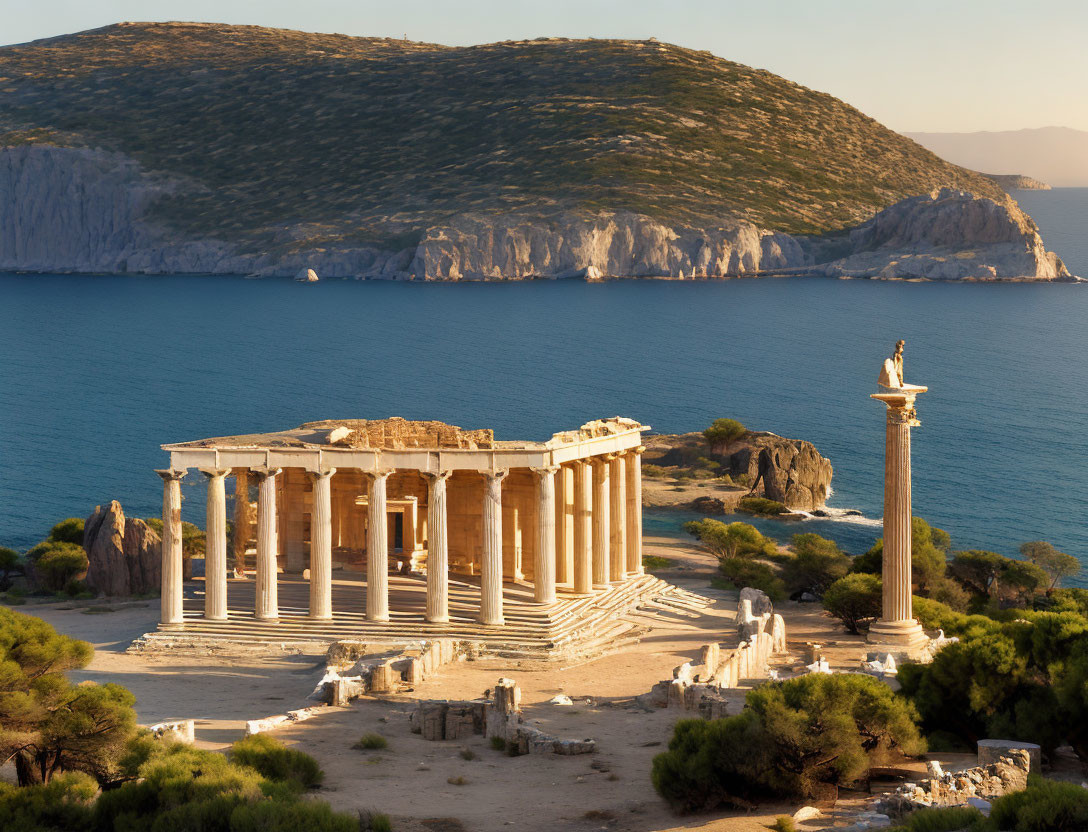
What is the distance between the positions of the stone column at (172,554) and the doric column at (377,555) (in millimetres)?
6102

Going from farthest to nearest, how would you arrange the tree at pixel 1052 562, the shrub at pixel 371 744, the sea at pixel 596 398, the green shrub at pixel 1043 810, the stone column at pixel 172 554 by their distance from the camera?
the sea at pixel 596 398, the tree at pixel 1052 562, the stone column at pixel 172 554, the shrub at pixel 371 744, the green shrub at pixel 1043 810

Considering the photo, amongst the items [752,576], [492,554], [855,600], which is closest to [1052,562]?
[752,576]

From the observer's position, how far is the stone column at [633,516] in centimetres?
5412

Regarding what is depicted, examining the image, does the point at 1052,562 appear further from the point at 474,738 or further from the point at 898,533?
the point at 474,738

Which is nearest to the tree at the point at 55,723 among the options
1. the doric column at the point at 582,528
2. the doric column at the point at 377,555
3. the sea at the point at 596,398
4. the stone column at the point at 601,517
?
the doric column at the point at 377,555

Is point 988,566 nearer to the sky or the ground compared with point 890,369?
nearer to the ground

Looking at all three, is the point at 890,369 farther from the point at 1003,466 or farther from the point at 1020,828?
the point at 1003,466

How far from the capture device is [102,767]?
30391 millimetres

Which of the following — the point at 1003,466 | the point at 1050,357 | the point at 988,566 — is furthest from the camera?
the point at 1050,357

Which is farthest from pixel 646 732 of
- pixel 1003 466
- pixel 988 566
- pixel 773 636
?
pixel 1003 466

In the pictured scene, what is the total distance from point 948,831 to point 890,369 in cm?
2025

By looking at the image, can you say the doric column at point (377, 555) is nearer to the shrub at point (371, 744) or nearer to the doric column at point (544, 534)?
the doric column at point (544, 534)

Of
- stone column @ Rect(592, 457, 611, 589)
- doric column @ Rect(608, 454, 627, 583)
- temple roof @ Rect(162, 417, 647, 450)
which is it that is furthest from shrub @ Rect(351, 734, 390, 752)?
doric column @ Rect(608, 454, 627, 583)

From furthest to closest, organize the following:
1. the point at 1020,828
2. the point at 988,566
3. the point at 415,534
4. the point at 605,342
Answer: the point at 605,342, the point at 988,566, the point at 415,534, the point at 1020,828
